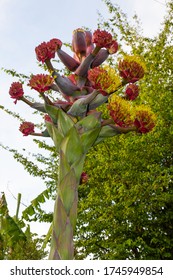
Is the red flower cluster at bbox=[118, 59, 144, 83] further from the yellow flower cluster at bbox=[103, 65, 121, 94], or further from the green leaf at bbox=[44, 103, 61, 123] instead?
the green leaf at bbox=[44, 103, 61, 123]

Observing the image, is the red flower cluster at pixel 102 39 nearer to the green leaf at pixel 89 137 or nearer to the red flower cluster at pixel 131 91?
the red flower cluster at pixel 131 91

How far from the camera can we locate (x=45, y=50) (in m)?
3.18

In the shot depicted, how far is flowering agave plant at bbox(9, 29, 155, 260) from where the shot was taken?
2.69 m

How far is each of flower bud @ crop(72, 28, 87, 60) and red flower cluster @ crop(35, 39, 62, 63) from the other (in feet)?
0.53

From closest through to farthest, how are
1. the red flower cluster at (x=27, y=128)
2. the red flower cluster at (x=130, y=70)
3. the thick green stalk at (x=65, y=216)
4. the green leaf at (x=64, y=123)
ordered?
the thick green stalk at (x=65, y=216) < the green leaf at (x=64, y=123) < the red flower cluster at (x=130, y=70) < the red flower cluster at (x=27, y=128)

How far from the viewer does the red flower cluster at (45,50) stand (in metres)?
3.17

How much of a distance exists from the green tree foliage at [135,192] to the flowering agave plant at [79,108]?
8.32 meters

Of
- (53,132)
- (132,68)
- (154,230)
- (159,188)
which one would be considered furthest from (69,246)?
(154,230)

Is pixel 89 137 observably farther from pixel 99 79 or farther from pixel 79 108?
pixel 99 79

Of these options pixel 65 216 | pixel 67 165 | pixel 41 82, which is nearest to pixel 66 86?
pixel 41 82

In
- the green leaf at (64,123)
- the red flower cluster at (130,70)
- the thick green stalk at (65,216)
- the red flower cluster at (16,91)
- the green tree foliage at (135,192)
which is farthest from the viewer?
the green tree foliage at (135,192)

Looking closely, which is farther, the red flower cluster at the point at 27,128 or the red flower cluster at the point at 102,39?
the red flower cluster at the point at 27,128

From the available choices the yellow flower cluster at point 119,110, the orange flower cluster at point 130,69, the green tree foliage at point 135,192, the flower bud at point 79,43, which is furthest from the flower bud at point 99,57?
the green tree foliage at point 135,192

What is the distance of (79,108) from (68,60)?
458 millimetres
